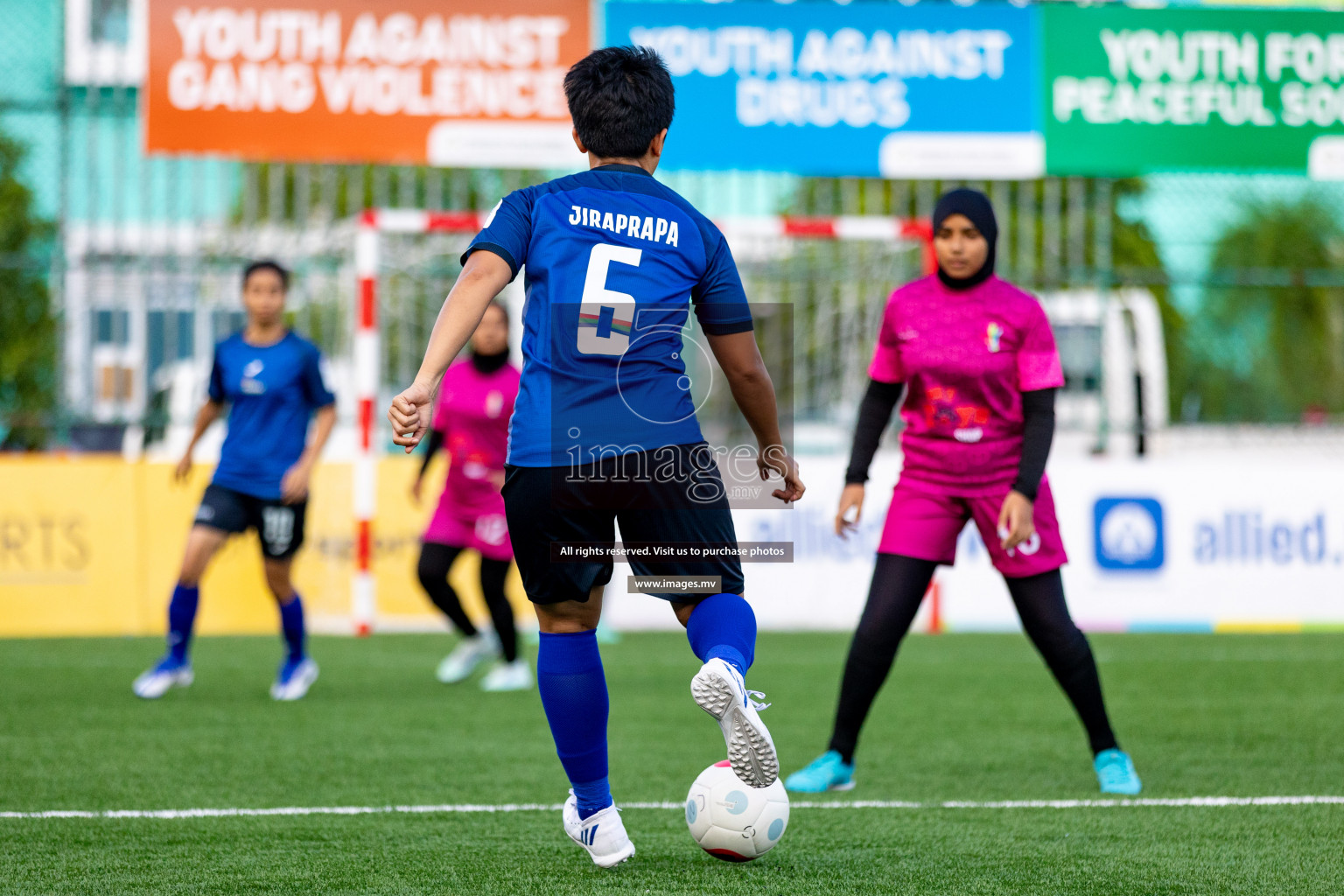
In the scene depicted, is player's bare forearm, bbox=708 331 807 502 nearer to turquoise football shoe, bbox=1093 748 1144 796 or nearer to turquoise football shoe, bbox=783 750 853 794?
turquoise football shoe, bbox=783 750 853 794

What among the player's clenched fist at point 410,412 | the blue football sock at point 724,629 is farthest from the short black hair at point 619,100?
the blue football sock at point 724,629

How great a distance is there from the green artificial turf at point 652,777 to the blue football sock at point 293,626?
24cm

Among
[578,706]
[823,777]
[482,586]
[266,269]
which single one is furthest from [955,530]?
[266,269]

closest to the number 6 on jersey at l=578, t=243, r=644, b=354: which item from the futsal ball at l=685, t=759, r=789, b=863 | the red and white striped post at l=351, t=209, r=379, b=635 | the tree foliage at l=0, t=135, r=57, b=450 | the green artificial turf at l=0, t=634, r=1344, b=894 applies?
the futsal ball at l=685, t=759, r=789, b=863

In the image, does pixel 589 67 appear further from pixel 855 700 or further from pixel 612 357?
pixel 855 700

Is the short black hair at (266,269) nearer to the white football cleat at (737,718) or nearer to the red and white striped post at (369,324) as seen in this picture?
the red and white striped post at (369,324)

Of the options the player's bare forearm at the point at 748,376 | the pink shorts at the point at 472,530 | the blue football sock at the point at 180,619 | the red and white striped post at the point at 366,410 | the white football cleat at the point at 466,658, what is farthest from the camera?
the red and white striped post at the point at 366,410

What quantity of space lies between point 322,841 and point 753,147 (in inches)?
320

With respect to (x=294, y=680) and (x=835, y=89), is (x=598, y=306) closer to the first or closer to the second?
(x=294, y=680)

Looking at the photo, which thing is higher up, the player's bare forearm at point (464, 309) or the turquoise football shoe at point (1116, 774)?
the player's bare forearm at point (464, 309)

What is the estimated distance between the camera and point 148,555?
34.3 ft

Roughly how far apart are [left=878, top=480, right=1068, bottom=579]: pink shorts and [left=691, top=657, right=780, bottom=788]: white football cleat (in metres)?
1.61

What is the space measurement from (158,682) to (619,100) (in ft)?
15.4

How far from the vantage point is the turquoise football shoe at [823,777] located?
15.9ft
